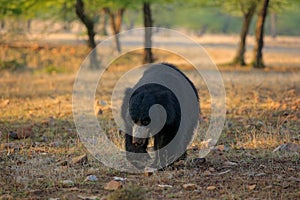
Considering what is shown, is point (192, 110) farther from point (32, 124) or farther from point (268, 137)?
point (32, 124)

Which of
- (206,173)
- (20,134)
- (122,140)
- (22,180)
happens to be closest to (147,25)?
(20,134)

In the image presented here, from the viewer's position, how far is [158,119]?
6.74 metres

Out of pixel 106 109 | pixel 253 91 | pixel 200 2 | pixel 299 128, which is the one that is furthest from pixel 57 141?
pixel 200 2

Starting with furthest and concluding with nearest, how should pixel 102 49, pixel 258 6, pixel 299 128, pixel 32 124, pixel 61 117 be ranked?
1. pixel 102 49
2. pixel 258 6
3. pixel 61 117
4. pixel 32 124
5. pixel 299 128

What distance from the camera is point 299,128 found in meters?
9.85

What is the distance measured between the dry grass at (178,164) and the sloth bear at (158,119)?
0.28 m

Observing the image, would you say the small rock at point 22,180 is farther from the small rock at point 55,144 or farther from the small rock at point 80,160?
the small rock at point 55,144

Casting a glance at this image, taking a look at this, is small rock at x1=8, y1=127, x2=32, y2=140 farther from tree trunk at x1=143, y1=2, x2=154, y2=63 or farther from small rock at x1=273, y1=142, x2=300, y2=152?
tree trunk at x1=143, y1=2, x2=154, y2=63

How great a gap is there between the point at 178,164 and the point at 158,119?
2.73 feet

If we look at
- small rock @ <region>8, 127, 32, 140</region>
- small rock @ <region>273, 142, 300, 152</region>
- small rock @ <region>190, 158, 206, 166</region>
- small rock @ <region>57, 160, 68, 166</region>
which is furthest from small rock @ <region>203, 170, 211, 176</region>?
small rock @ <region>8, 127, 32, 140</region>

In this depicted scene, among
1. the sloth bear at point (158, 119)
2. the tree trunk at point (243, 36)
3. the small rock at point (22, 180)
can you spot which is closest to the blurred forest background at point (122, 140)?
the small rock at point (22, 180)

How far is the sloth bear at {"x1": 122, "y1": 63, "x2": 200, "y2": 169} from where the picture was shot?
6.68m

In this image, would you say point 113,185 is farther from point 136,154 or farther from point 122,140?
point 122,140

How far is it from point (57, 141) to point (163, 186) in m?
3.16
